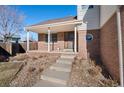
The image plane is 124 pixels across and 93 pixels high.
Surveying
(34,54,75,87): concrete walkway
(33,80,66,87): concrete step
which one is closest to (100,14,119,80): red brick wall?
(34,54,75,87): concrete walkway

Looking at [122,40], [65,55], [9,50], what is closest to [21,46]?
[9,50]

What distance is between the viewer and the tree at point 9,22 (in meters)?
22.0

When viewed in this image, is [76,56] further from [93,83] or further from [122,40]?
Result: [122,40]

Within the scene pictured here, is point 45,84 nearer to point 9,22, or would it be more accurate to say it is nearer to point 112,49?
point 112,49

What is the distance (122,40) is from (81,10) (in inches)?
233

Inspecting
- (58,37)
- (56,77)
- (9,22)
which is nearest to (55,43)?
(58,37)

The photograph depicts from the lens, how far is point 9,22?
76.3 ft

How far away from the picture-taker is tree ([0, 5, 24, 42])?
72.2 ft

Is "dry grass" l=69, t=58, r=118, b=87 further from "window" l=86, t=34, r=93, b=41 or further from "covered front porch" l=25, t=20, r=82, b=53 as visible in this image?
"covered front porch" l=25, t=20, r=82, b=53

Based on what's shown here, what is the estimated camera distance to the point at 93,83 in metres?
4.94

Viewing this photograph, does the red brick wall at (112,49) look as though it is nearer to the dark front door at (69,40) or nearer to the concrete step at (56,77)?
the concrete step at (56,77)

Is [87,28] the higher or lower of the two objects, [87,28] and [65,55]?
the higher

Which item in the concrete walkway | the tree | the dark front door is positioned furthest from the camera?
the tree
